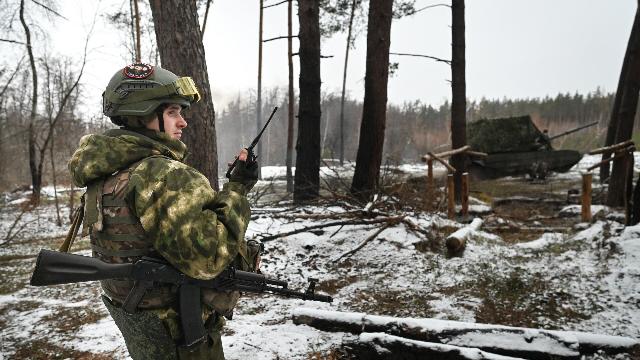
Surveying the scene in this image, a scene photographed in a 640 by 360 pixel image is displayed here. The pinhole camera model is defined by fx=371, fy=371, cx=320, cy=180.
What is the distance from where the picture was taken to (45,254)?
4.95 feet

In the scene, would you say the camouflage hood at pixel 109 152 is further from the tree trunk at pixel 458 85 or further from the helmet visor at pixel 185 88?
the tree trunk at pixel 458 85

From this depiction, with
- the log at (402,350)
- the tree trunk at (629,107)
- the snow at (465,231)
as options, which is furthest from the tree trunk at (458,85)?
the log at (402,350)

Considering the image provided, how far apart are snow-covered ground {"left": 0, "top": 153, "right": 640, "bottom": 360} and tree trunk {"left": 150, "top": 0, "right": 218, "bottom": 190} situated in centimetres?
188

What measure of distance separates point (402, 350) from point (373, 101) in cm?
487

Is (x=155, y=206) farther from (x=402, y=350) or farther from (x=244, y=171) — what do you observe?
(x=402, y=350)

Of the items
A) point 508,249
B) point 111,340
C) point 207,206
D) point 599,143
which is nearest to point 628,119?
point 508,249

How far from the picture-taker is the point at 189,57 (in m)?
4.00

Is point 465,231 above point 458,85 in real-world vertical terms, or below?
below

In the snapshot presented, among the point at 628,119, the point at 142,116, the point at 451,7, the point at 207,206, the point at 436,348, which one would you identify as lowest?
the point at 436,348

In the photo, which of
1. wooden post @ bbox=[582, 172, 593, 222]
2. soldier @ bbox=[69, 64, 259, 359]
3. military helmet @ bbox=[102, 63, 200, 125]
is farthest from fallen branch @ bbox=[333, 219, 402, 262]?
military helmet @ bbox=[102, 63, 200, 125]

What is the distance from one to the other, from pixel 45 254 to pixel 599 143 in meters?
43.0

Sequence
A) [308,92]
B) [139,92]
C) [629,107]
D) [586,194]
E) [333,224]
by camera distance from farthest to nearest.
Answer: [308,92] < [629,107] < [586,194] < [333,224] < [139,92]

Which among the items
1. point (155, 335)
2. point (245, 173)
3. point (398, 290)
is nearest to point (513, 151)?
point (398, 290)

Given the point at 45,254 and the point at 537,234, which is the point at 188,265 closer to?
the point at 45,254
